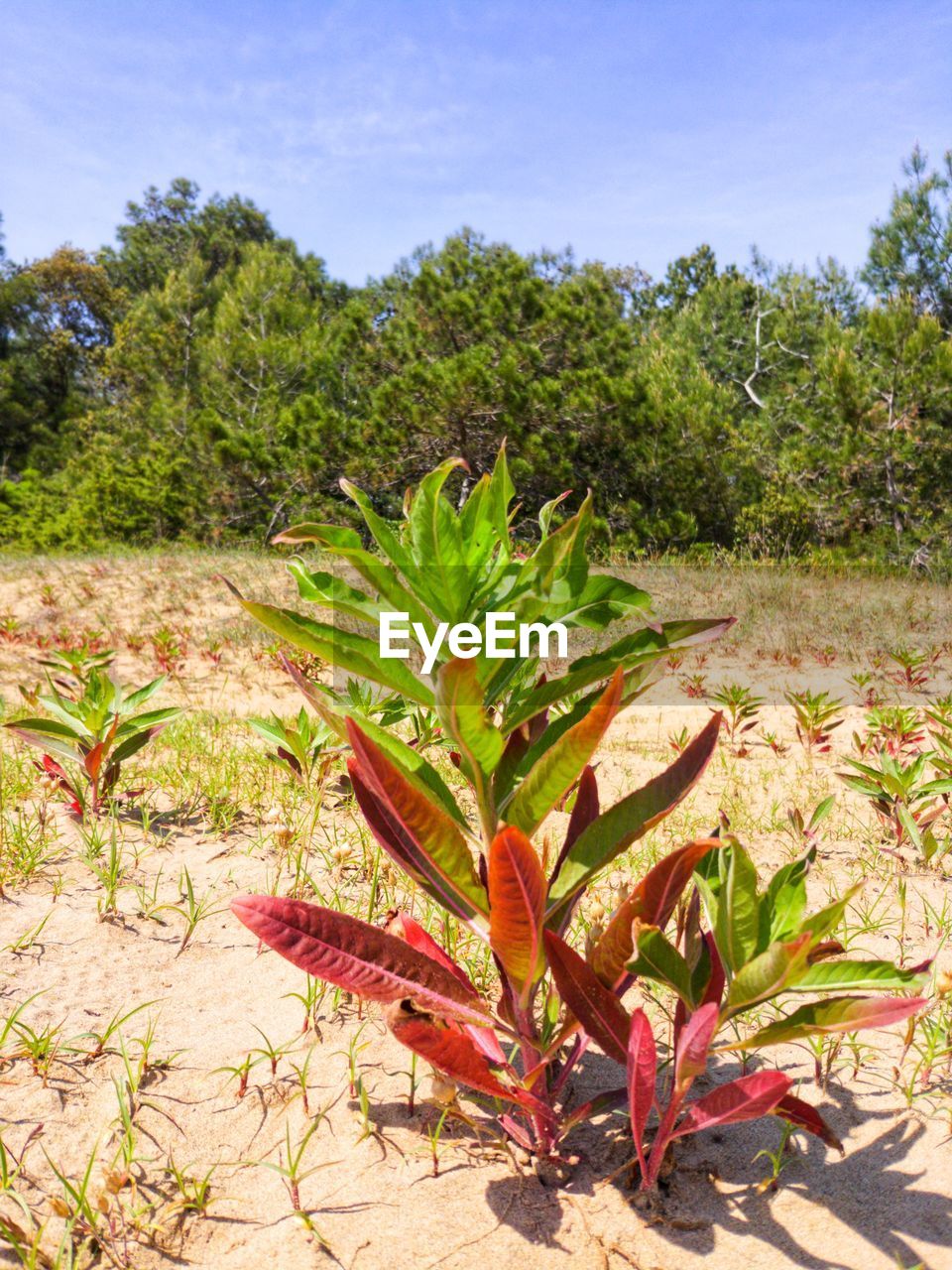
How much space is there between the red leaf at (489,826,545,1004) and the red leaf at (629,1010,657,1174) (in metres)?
0.17

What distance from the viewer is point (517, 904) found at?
1149 mm

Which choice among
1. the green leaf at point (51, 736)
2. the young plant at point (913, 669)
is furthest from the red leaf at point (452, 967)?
the young plant at point (913, 669)

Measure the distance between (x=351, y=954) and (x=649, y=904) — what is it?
1.53 ft

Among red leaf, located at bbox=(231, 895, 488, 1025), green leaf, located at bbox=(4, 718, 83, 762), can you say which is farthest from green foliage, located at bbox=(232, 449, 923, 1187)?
green leaf, located at bbox=(4, 718, 83, 762)

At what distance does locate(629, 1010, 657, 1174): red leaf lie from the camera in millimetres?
1154

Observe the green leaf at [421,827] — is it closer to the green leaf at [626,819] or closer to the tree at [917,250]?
the green leaf at [626,819]

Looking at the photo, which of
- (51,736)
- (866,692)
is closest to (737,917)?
(51,736)

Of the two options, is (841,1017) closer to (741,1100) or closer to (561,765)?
(741,1100)

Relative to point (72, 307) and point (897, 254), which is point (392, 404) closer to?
point (897, 254)

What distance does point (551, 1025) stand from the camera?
56.1 inches

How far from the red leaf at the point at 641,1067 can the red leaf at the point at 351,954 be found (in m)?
0.25

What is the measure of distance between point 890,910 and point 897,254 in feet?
48.4

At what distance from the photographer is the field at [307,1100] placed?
124 centimetres

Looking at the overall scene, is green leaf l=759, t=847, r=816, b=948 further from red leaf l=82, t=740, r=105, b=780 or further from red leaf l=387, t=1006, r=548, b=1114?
red leaf l=82, t=740, r=105, b=780
